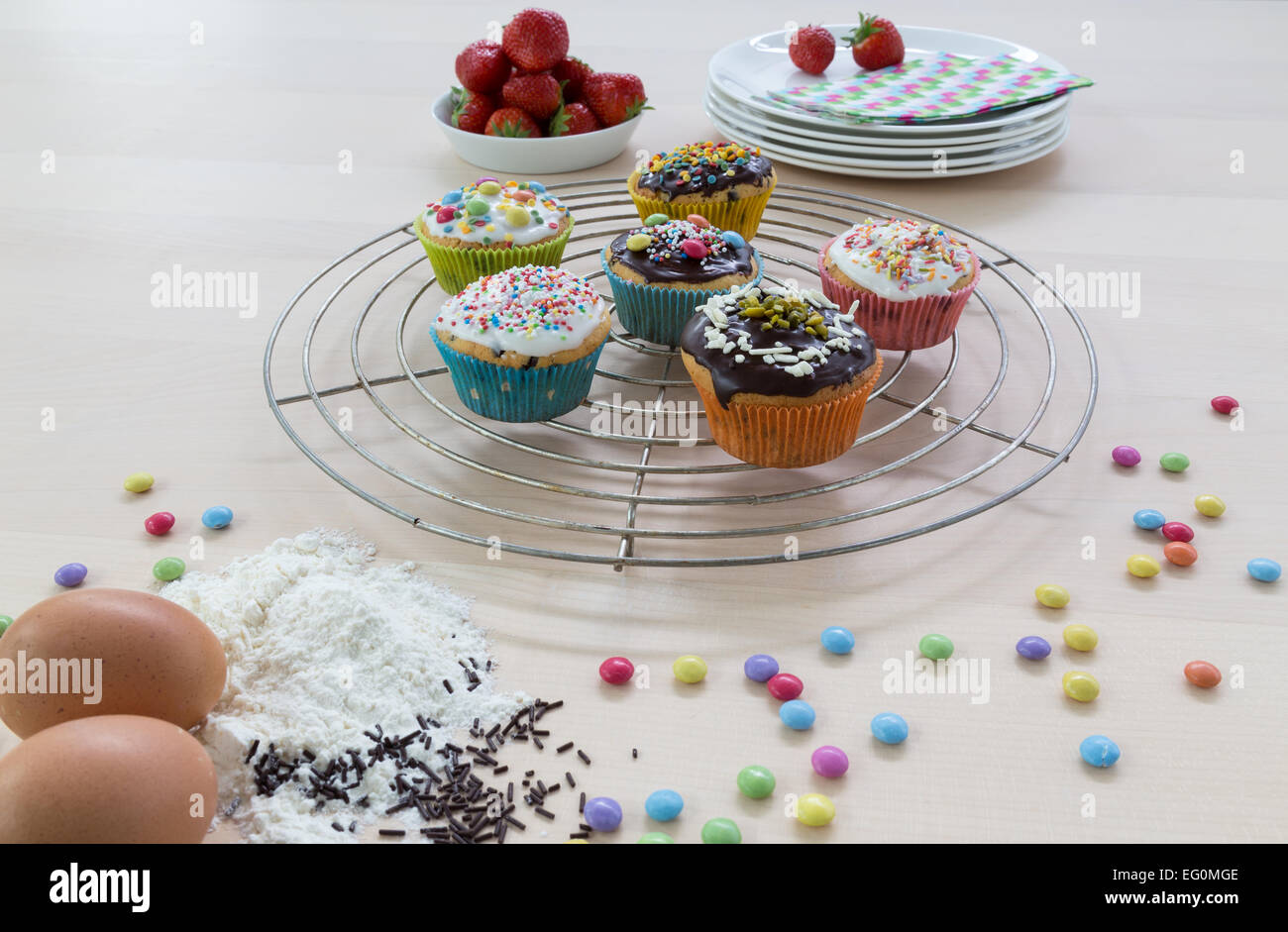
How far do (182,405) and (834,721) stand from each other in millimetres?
1413

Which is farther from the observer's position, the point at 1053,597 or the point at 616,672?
the point at 1053,597

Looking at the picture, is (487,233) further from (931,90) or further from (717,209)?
(931,90)

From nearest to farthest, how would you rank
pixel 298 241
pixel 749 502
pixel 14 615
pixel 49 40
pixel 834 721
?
pixel 834 721
pixel 14 615
pixel 749 502
pixel 298 241
pixel 49 40

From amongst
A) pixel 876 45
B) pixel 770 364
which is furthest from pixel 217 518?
pixel 876 45

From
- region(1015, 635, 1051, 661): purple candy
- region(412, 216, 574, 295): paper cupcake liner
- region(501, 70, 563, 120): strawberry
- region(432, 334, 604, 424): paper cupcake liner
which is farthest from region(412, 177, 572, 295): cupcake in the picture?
region(1015, 635, 1051, 661): purple candy

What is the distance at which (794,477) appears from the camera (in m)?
1.84

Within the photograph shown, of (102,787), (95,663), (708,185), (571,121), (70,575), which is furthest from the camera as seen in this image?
(571,121)

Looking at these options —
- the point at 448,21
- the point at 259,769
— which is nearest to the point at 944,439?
the point at 259,769

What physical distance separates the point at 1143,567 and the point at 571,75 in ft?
7.05

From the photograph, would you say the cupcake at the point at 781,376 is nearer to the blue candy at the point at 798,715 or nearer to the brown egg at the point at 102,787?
the blue candy at the point at 798,715

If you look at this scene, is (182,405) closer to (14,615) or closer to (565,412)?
(14,615)

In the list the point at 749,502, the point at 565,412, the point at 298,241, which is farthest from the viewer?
the point at 298,241

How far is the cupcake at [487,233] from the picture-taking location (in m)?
2.23

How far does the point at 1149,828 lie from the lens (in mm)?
1205
